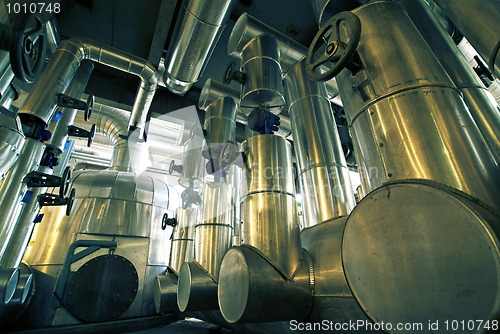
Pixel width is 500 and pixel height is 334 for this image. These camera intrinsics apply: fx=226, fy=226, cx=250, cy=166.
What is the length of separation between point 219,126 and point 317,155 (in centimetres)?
101

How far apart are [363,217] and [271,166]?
649mm

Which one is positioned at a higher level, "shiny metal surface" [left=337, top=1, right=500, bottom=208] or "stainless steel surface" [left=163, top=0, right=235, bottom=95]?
"stainless steel surface" [left=163, top=0, right=235, bottom=95]

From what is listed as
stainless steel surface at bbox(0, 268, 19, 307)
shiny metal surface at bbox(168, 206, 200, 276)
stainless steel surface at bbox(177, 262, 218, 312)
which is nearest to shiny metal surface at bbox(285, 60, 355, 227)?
stainless steel surface at bbox(177, 262, 218, 312)

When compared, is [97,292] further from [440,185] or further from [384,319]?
[440,185]

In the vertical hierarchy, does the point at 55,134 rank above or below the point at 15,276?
above

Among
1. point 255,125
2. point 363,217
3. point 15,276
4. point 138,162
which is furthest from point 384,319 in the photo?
point 138,162

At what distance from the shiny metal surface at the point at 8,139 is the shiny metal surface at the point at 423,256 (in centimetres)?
143

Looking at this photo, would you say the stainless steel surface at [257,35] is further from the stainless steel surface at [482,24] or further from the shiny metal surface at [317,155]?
the stainless steel surface at [482,24]

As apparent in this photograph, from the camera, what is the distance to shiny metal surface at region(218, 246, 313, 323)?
76 centimetres

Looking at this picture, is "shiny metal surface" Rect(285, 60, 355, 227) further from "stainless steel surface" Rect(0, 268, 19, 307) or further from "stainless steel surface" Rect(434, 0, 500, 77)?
"stainless steel surface" Rect(0, 268, 19, 307)

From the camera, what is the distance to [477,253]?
39 cm

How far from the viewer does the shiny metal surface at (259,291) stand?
76cm

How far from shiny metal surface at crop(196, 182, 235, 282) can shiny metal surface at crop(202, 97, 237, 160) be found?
316 mm

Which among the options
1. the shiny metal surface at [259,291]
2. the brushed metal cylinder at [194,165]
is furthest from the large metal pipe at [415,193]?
the brushed metal cylinder at [194,165]
